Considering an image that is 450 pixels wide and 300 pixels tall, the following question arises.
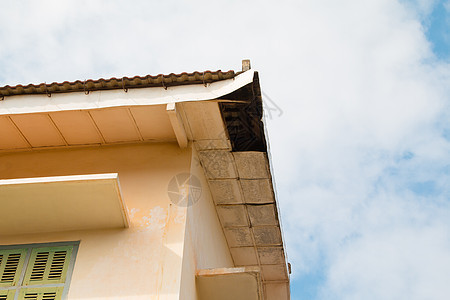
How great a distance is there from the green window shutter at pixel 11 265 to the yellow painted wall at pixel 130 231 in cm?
16

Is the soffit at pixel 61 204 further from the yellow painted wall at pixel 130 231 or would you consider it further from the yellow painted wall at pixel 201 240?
the yellow painted wall at pixel 201 240

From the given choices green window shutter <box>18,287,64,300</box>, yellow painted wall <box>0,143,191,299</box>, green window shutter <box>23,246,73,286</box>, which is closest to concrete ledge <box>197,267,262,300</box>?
yellow painted wall <box>0,143,191,299</box>

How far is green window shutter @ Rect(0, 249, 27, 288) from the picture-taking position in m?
5.86

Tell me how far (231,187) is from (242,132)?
115 cm

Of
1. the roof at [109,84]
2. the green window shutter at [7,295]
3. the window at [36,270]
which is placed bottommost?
the green window shutter at [7,295]

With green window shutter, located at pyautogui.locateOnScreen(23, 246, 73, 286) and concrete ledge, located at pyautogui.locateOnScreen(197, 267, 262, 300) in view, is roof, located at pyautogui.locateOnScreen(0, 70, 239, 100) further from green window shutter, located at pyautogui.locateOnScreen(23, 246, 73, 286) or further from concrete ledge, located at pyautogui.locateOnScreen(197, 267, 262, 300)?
concrete ledge, located at pyautogui.locateOnScreen(197, 267, 262, 300)

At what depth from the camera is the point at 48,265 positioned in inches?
235

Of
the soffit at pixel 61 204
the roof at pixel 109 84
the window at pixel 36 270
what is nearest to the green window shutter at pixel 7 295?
the window at pixel 36 270

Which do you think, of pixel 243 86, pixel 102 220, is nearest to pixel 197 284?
pixel 102 220

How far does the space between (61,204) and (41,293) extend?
984mm

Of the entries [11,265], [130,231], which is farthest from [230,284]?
[11,265]

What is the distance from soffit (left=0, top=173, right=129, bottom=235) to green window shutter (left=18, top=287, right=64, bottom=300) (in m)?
0.82

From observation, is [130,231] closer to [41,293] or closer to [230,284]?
[41,293]

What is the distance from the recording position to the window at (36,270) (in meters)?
5.68
